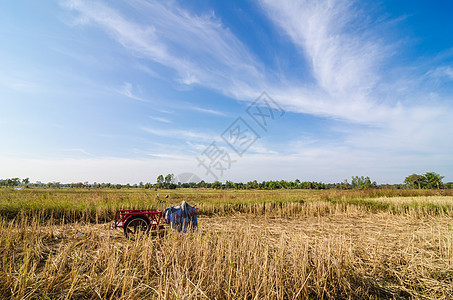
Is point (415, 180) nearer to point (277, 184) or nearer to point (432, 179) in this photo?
point (432, 179)

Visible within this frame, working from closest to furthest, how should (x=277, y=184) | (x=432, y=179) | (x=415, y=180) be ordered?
1. (x=432, y=179)
2. (x=415, y=180)
3. (x=277, y=184)

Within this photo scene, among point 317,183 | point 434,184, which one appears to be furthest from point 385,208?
point 317,183

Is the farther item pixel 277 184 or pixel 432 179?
pixel 277 184

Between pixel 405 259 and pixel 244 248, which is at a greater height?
pixel 244 248

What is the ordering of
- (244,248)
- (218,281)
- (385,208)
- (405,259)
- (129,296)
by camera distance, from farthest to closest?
(385,208) → (405,259) → (244,248) → (218,281) → (129,296)

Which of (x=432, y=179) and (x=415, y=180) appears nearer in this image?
(x=432, y=179)

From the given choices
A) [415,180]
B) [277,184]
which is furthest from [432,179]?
[277,184]

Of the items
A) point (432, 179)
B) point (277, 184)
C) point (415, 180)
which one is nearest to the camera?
point (432, 179)

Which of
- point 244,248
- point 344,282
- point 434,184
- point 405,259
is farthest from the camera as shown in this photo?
point 434,184

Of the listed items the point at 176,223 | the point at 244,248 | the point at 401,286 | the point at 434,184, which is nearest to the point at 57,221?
the point at 176,223

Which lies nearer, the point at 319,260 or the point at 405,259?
the point at 319,260

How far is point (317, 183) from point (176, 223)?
110 metres

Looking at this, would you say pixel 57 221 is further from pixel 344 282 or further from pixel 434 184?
pixel 434 184

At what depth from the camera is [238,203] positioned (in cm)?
1459
